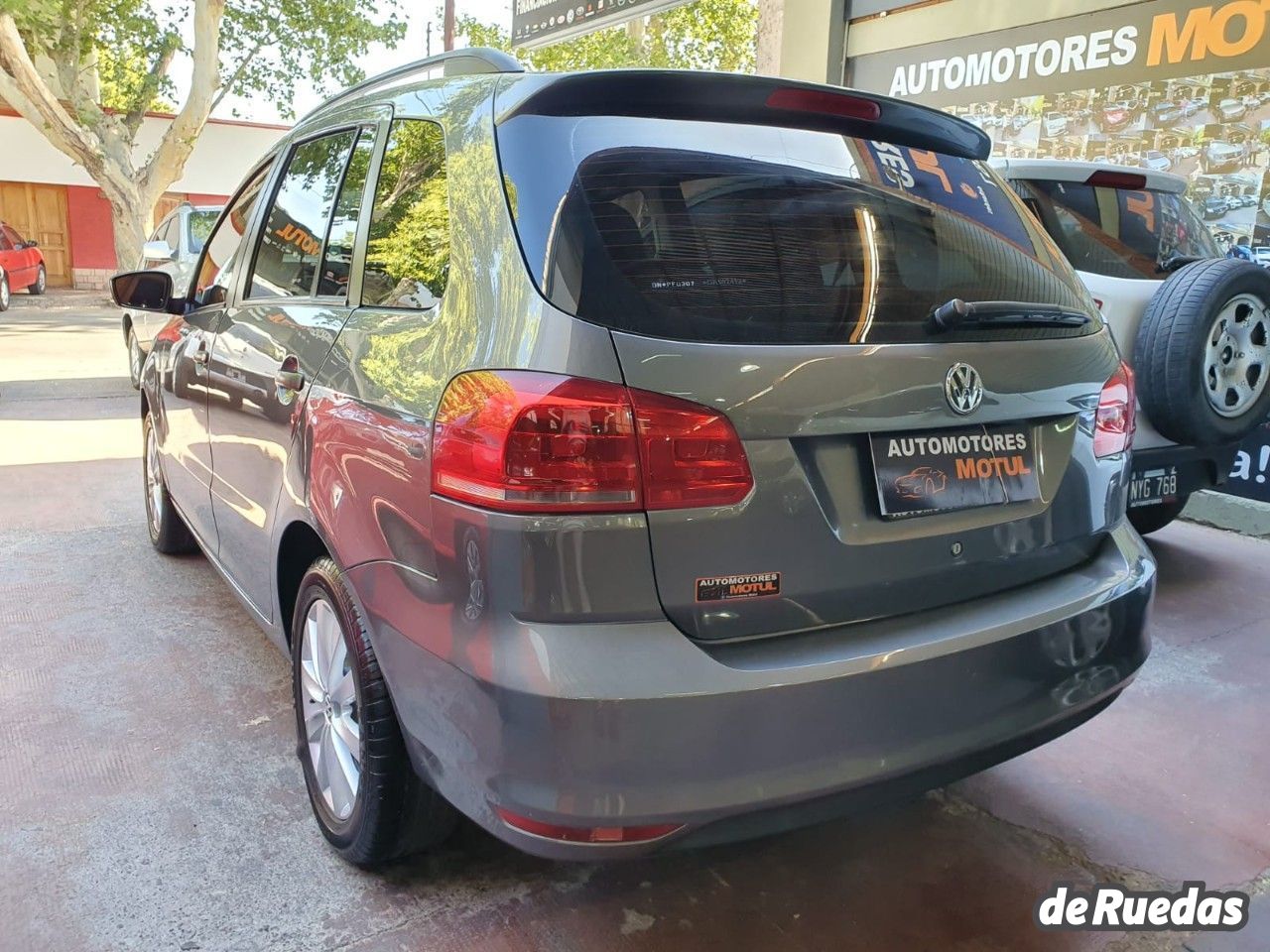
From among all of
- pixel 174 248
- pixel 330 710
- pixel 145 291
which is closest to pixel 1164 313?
pixel 330 710

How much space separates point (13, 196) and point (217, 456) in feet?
85.6

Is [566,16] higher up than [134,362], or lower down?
higher up

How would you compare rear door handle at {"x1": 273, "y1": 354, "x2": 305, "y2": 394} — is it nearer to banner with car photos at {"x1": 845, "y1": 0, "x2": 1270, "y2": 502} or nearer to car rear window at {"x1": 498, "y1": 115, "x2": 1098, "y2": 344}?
car rear window at {"x1": 498, "y1": 115, "x2": 1098, "y2": 344}

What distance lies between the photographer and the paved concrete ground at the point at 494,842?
227cm

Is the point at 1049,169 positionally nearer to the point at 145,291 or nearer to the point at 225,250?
the point at 225,250

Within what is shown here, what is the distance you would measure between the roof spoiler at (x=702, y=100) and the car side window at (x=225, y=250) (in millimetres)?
1711

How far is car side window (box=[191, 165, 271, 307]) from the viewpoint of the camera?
11.3 ft

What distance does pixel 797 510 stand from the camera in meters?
1.84

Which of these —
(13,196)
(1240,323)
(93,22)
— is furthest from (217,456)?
(13,196)

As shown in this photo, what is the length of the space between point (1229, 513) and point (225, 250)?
5.25 m

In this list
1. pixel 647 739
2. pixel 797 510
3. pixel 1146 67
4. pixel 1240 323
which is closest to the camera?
pixel 647 739

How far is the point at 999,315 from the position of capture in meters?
2.15

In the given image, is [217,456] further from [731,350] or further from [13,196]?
[13,196]

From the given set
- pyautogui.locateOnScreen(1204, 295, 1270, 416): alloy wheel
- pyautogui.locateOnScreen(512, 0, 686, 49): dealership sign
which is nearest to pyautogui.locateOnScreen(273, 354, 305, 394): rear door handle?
pyautogui.locateOnScreen(1204, 295, 1270, 416): alloy wheel
